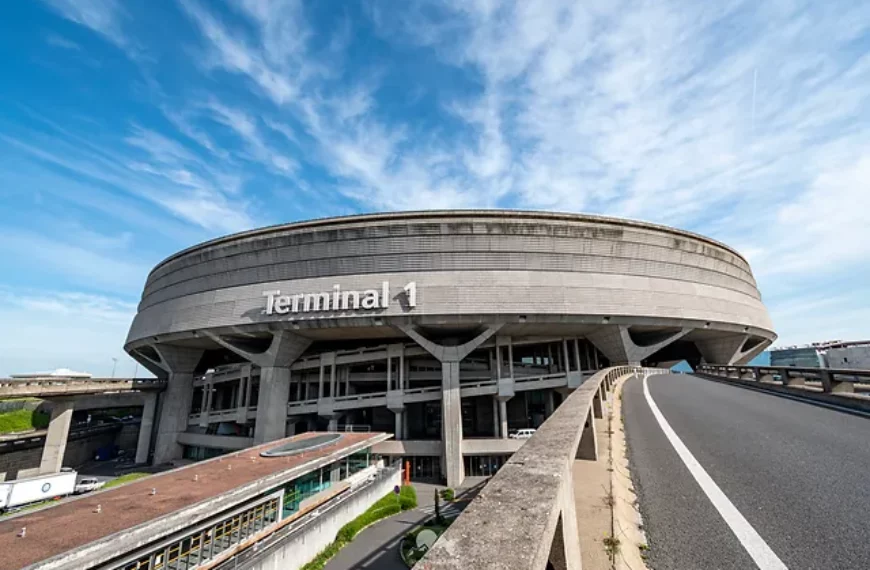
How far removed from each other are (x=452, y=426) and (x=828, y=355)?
8947 centimetres

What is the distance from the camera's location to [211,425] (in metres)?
47.0

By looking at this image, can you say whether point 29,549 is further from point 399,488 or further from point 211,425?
point 211,425

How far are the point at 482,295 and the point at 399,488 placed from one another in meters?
16.1

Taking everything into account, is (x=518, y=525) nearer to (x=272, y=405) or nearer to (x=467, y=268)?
(x=467, y=268)

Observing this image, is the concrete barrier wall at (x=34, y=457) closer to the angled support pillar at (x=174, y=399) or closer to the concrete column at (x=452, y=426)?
the angled support pillar at (x=174, y=399)

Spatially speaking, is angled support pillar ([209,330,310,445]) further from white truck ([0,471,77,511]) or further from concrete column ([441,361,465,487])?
concrete column ([441,361,465,487])

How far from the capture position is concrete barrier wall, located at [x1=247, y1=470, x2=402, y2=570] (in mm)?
15461

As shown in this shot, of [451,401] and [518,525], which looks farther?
[451,401]

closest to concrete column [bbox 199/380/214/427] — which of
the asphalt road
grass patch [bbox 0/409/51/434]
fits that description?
grass patch [bbox 0/409/51/434]

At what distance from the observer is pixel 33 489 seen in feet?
93.3

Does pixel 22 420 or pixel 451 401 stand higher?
pixel 451 401

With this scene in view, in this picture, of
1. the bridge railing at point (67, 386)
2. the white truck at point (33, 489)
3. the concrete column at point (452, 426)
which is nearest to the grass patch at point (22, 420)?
the bridge railing at point (67, 386)

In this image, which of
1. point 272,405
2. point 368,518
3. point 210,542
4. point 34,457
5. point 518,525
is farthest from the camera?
point 34,457

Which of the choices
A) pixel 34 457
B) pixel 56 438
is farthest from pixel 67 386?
pixel 34 457
